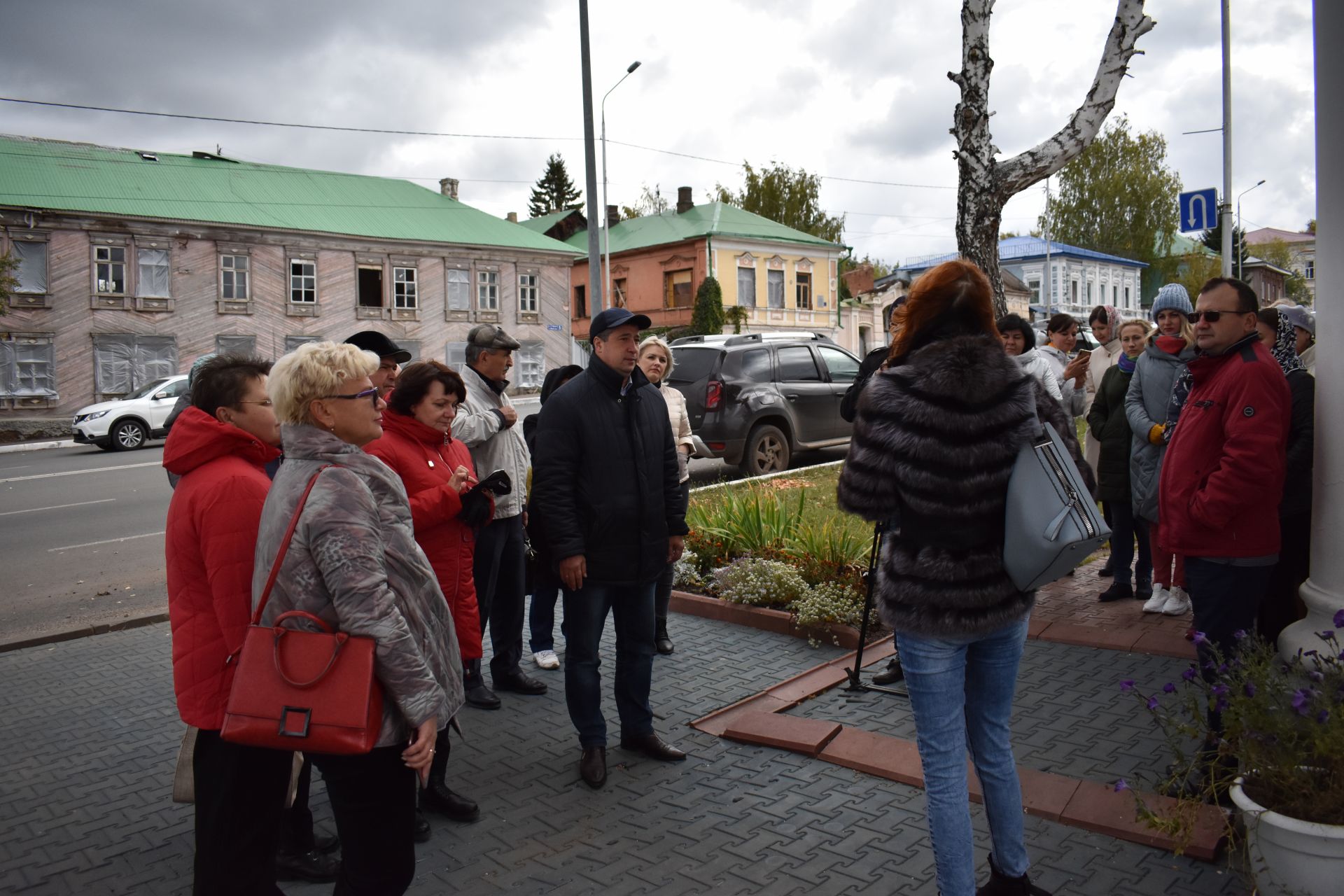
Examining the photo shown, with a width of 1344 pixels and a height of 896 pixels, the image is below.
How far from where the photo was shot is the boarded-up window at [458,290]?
39.5 metres

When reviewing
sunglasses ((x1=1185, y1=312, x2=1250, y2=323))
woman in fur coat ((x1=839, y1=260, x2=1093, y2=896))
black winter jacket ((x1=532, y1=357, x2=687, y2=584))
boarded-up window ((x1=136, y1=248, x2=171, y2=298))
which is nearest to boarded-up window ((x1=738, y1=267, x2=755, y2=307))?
boarded-up window ((x1=136, y1=248, x2=171, y2=298))

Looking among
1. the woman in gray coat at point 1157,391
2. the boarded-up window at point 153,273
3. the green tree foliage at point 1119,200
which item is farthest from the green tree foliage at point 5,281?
the green tree foliage at point 1119,200

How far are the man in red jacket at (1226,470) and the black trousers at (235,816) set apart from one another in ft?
10.2

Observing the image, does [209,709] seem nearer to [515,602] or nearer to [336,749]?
[336,749]

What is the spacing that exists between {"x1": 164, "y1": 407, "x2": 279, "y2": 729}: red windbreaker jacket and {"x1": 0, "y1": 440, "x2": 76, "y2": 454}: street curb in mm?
26324

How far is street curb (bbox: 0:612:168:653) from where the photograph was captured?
21.6 feet

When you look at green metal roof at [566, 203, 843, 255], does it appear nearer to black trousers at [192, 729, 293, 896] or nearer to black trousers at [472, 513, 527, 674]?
black trousers at [472, 513, 527, 674]

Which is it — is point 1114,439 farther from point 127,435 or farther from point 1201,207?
point 127,435

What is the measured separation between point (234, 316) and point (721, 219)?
2206 cm

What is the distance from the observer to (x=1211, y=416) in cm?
367

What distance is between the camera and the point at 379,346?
17.0 feet

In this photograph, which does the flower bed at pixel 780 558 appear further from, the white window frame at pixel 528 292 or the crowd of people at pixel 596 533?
the white window frame at pixel 528 292

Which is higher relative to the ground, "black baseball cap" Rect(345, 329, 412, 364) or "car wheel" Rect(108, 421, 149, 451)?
"black baseball cap" Rect(345, 329, 412, 364)

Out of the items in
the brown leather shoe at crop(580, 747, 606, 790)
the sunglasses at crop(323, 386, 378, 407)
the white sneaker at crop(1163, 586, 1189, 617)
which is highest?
the sunglasses at crop(323, 386, 378, 407)
